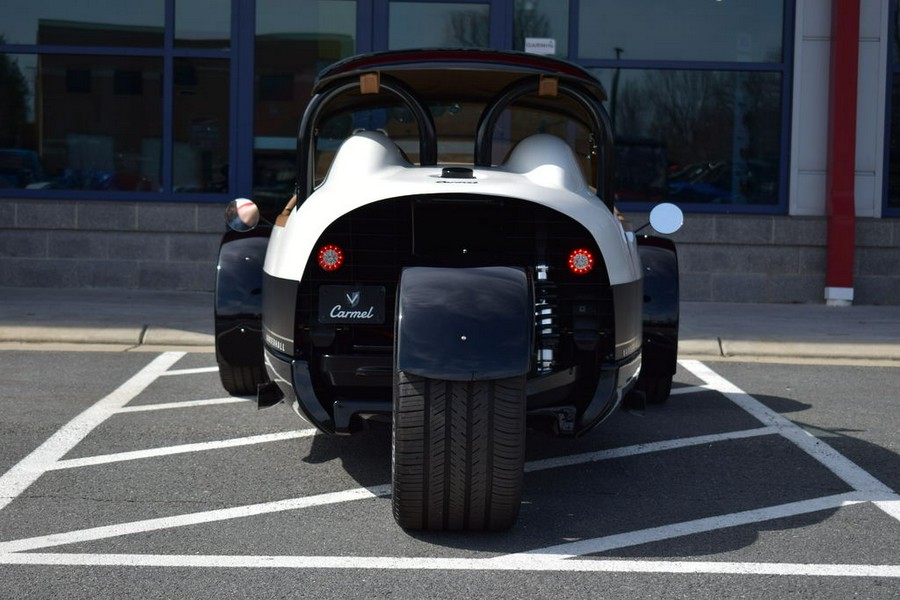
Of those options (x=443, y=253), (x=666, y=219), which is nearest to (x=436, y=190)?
(x=443, y=253)

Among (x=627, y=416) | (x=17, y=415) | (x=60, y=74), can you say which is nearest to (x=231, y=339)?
(x=17, y=415)

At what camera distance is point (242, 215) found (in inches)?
245

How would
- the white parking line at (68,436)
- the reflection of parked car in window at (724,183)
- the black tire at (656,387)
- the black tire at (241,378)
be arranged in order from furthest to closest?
the reflection of parked car in window at (724,183) < the black tire at (241,378) < the black tire at (656,387) < the white parking line at (68,436)

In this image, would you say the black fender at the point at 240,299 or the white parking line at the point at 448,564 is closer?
the white parking line at the point at 448,564

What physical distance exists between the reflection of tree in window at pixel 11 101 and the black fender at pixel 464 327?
996cm

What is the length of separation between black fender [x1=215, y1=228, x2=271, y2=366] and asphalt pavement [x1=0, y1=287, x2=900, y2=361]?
3181mm

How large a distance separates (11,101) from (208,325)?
14.8 feet

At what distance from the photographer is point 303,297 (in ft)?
16.5

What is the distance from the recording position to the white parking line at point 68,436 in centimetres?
530

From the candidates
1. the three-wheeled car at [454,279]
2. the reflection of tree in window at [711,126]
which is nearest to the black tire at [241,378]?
the three-wheeled car at [454,279]

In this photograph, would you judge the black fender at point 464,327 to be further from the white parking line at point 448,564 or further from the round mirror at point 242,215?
the round mirror at point 242,215

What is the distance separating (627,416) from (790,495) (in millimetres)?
1778

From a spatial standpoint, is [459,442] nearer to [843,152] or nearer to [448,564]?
[448,564]

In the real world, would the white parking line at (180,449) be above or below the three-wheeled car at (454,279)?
below
